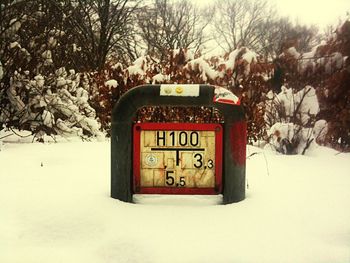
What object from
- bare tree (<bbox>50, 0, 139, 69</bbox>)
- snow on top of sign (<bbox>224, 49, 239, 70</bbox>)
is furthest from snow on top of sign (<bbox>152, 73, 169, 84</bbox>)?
bare tree (<bbox>50, 0, 139, 69</bbox>)

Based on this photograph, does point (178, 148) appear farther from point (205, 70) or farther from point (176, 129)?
point (205, 70)

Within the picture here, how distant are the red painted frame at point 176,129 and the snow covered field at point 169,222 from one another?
0.07 metres

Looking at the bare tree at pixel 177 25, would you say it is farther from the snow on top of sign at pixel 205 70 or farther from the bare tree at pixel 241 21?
the snow on top of sign at pixel 205 70

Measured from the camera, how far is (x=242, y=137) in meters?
3.20

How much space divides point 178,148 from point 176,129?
144 mm

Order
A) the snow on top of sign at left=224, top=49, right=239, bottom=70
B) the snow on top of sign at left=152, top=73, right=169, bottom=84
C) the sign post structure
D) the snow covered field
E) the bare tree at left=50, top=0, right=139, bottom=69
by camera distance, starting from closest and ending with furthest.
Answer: the snow covered field
the sign post structure
the snow on top of sign at left=224, top=49, right=239, bottom=70
the snow on top of sign at left=152, top=73, right=169, bottom=84
the bare tree at left=50, top=0, right=139, bottom=69

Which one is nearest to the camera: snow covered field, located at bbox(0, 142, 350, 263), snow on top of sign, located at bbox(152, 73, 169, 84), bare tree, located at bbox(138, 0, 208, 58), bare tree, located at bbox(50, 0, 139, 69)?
snow covered field, located at bbox(0, 142, 350, 263)

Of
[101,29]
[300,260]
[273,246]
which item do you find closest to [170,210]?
[273,246]

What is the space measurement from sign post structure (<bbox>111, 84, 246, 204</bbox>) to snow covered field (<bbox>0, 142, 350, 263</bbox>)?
115 mm

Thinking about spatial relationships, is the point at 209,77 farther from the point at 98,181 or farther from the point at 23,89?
the point at 98,181

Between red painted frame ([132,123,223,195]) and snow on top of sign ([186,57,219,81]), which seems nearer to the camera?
red painted frame ([132,123,223,195])

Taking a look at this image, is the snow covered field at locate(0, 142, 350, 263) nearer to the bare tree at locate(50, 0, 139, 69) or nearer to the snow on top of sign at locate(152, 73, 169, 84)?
the snow on top of sign at locate(152, 73, 169, 84)

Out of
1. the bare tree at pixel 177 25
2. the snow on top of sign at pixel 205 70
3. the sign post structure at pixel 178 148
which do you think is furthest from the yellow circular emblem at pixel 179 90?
the bare tree at pixel 177 25

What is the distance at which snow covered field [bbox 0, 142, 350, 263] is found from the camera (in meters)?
2.16
